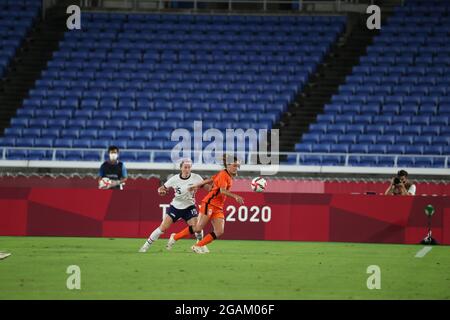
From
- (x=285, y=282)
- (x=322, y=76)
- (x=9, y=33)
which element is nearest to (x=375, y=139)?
(x=322, y=76)

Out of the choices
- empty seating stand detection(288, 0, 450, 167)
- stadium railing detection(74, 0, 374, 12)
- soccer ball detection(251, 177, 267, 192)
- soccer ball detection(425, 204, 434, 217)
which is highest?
stadium railing detection(74, 0, 374, 12)

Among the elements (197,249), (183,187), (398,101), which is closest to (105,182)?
(183,187)

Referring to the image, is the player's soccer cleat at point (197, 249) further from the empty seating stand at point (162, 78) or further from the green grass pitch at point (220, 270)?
the empty seating stand at point (162, 78)

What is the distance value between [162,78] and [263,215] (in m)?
13.2

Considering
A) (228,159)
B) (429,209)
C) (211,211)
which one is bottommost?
(429,209)

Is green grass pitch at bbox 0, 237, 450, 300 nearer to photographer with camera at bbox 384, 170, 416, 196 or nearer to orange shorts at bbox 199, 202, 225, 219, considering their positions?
orange shorts at bbox 199, 202, 225, 219

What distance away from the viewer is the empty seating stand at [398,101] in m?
32.0

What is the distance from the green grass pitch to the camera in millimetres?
13094

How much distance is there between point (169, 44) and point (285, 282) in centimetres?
2419

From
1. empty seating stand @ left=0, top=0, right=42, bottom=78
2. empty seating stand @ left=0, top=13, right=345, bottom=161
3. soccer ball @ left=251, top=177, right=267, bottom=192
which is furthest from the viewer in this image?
empty seating stand @ left=0, top=0, right=42, bottom=78

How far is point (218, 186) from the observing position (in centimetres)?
1880

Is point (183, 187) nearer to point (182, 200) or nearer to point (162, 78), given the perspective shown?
point (182, 200)

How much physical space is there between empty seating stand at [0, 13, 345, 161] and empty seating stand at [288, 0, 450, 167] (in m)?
1.84

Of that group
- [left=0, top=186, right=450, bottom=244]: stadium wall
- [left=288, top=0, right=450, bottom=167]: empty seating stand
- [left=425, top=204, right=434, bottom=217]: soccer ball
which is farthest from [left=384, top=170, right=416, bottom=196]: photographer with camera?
[left=288, top=0, right=450, bottom=167]: empty seating stand
